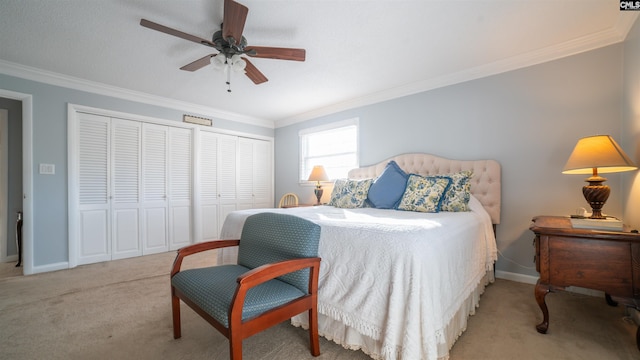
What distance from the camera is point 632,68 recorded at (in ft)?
6.69

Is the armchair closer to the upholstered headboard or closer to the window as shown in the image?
the upholstered headboard

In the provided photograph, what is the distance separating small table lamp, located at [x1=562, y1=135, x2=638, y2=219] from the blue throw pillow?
1.39 m

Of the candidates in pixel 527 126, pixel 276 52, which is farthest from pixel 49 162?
pixel 527 126

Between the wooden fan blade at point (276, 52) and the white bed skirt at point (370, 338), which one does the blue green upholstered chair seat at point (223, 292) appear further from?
the wooden fan blade at point (276, 52)

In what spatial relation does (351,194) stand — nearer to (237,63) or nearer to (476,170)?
(476,170)

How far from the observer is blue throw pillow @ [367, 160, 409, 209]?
2861 mm

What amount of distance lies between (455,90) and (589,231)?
6.94 ft

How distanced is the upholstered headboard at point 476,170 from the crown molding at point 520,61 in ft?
3.02

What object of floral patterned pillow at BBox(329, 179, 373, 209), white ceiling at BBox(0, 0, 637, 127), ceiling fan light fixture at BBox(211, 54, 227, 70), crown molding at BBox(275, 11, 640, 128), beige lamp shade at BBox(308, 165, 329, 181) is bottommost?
floral patterned pillow at BBox(329, 179, 373, 209)

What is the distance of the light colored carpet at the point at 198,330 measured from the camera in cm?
154

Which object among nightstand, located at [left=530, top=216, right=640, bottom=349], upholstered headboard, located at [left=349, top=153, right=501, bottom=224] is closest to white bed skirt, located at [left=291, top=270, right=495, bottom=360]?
nightstand, located at [left=530, top=216, right=640, bottom=349]

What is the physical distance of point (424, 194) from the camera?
8.50 ft

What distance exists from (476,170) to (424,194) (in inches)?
32.9

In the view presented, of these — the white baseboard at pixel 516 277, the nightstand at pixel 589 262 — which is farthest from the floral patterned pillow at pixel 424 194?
the white baseboard at pixel 516 277
